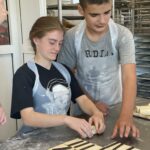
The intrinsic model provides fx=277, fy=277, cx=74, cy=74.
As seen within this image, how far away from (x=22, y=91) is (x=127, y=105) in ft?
1.31

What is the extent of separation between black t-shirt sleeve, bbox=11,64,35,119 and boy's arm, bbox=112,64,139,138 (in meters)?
0.33

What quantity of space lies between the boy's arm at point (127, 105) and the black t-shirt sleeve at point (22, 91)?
0.33m

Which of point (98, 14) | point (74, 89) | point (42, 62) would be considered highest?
point (98, 14)

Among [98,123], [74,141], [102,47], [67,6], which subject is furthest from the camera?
[67,6]

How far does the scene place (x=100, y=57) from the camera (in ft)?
4.08

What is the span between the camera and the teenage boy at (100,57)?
3.82ft

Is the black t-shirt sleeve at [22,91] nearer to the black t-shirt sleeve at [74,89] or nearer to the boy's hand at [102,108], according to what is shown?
the black t-shirt sleeve at [74,89]

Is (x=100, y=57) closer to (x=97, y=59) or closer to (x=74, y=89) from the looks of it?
(x=97, y=59)

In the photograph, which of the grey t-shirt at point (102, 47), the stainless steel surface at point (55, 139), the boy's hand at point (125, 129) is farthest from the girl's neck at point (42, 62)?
the boy's hand at point (125, 129)

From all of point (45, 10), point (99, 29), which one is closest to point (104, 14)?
point (99, 29)

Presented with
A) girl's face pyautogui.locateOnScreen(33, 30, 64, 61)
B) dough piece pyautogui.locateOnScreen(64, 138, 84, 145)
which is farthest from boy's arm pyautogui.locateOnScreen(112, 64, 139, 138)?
girl's face pyautogui.locateOnScreen(33, 30, 64, 61)

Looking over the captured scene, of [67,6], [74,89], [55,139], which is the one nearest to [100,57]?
[74,89]

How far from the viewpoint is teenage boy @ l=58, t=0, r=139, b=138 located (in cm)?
116

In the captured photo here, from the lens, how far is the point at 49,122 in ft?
3.09
